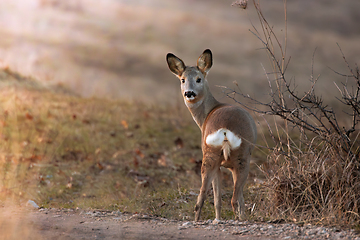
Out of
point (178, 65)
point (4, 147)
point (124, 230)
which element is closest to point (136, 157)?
point (4, 147)

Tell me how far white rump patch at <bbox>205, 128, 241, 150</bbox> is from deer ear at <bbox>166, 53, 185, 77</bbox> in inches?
66.3

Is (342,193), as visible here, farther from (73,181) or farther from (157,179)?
(73,181)

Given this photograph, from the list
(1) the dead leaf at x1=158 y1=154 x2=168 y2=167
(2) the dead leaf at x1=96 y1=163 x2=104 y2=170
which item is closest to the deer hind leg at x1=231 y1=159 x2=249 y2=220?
(1) the dead leaf at x1=158 y1=154 x2=168 y2=167

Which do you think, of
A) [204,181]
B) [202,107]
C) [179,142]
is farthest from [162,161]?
[204,181]

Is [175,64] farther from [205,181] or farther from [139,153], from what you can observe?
[139,153]

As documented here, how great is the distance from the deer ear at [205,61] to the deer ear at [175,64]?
0.96 feet

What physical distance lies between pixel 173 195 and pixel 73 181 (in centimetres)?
354

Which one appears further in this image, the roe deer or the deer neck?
the deer neck

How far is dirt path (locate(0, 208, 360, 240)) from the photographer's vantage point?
4305 mm

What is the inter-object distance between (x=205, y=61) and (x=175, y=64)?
52 centimetres

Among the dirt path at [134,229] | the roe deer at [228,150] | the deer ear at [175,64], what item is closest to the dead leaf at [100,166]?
the dirt path at [134,229]

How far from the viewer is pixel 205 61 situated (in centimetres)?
613

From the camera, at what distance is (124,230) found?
15.8 feet

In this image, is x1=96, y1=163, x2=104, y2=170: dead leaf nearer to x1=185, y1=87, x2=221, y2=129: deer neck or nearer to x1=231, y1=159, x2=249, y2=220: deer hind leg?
x1=185, y1=87, x2=221, y2=129: deer neck
